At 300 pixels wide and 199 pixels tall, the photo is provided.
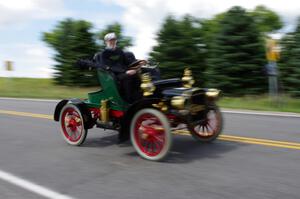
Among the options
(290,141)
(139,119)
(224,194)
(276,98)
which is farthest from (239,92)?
(224,194)

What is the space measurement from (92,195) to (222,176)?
5.63 feet

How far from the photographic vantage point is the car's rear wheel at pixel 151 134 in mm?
6105

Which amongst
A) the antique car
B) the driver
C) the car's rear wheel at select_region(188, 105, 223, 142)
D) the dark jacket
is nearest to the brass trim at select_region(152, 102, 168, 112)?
the antique car

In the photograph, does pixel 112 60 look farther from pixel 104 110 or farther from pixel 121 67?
pixel 104 110

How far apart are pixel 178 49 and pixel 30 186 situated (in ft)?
56.0

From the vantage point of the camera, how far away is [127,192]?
503 centimetres

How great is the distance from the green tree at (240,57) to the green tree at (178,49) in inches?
114

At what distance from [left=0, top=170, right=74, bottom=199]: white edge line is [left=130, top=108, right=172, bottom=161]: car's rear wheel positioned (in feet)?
5.73

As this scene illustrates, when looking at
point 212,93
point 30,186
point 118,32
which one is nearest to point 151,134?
point 212,93

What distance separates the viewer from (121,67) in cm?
738

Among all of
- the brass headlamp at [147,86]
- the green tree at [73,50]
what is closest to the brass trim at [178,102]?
the brass headlamp at [147,86]

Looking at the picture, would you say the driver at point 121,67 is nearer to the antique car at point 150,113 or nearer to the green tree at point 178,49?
the antique car at point 150,113

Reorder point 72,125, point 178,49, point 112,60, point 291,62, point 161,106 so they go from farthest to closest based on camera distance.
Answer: point 178,49, point 291,62, point 72,125, point 112,60, point 161,106

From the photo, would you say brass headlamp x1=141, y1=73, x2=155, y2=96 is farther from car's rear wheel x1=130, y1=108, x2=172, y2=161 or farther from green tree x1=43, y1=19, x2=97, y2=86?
green tree x1=43, y1=19, x2=97, y2=86
